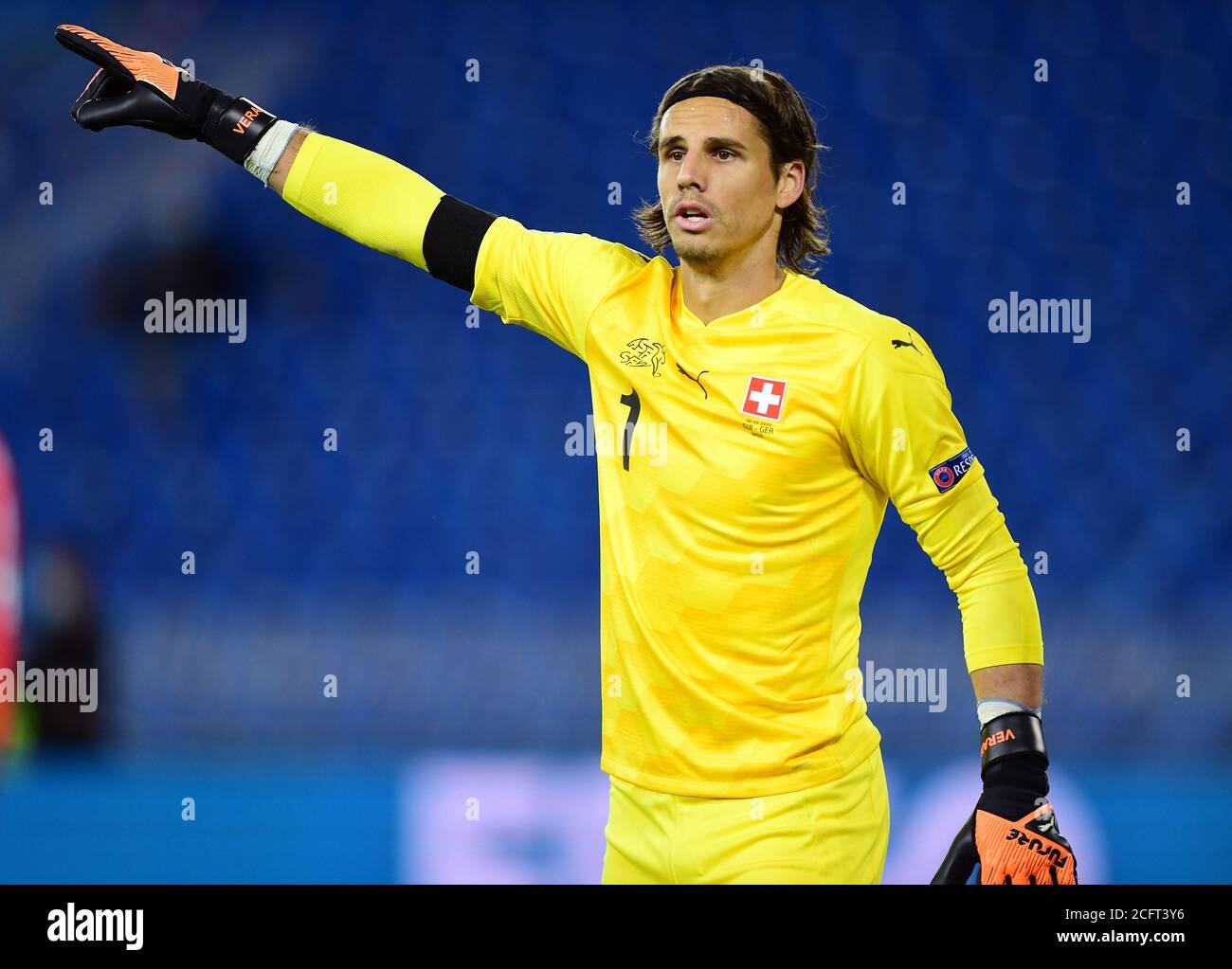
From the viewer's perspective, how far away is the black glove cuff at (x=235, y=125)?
265 centimetres

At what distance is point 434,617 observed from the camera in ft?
14.2

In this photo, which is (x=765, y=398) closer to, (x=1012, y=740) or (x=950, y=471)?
(x=950, y=471)

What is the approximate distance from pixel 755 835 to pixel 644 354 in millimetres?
877

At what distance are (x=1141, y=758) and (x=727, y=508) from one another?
2439mm

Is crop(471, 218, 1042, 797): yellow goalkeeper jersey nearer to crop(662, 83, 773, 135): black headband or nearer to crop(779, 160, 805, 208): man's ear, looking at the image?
crop(779, 160, 805, 208): man's ear

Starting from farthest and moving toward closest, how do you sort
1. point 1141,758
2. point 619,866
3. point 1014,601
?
1. point 1141,758
2. point 619,866
3. point 1014,601

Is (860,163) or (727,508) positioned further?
(860,163)

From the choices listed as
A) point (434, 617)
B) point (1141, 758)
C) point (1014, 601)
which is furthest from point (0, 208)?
point (1141, 758)

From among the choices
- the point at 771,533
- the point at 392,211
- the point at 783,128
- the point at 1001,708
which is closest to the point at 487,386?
the point at 392,211

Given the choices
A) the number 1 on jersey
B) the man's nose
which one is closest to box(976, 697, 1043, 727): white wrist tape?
the number 1 on jersey

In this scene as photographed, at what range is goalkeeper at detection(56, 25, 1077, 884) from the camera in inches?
92.0

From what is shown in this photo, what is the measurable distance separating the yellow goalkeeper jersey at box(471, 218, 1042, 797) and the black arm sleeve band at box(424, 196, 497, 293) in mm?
422

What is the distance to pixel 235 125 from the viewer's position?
2.65 meters
